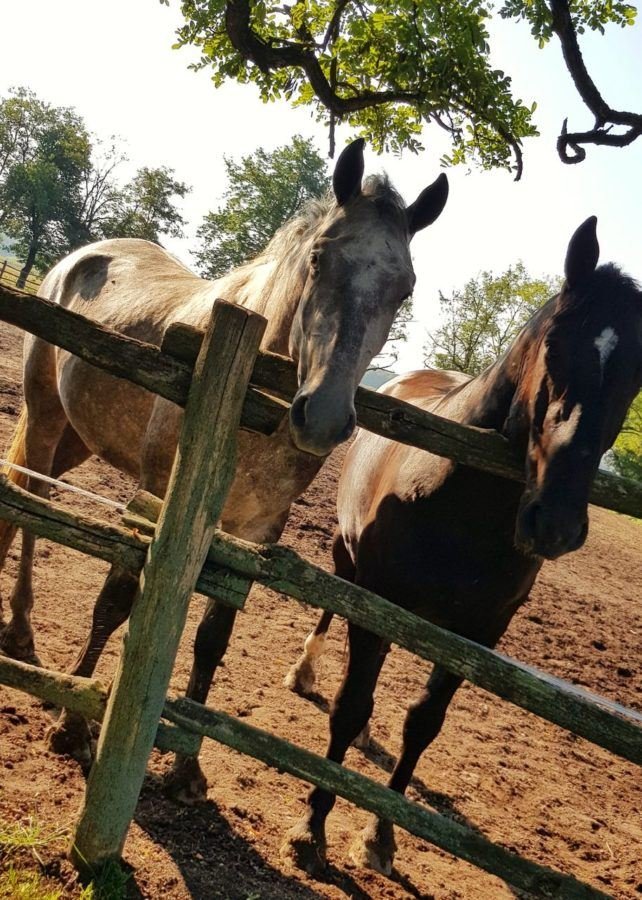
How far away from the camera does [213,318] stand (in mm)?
2131

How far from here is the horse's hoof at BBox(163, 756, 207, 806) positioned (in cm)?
293

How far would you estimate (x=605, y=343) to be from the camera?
7.50 feet

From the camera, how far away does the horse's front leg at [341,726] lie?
284 centimetres

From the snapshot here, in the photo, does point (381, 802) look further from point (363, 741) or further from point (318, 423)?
point (363, 741)

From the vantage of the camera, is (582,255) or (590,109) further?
(590,109)

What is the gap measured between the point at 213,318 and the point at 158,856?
2105 millimetres

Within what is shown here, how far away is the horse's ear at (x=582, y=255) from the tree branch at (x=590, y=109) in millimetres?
4123

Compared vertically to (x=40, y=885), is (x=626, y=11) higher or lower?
higher

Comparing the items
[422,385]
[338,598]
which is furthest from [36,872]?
[422,385]

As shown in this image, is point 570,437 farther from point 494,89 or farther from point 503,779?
point 494,89

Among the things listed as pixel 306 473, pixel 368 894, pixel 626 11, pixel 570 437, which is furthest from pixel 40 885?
pixel 626 11

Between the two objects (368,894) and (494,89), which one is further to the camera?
(494,89)

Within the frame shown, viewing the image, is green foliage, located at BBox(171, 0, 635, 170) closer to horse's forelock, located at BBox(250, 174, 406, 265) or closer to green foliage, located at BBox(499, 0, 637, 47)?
green foliage, located at BBox(499, 0, 637, 47)

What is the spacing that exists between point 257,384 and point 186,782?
1.95 metres
